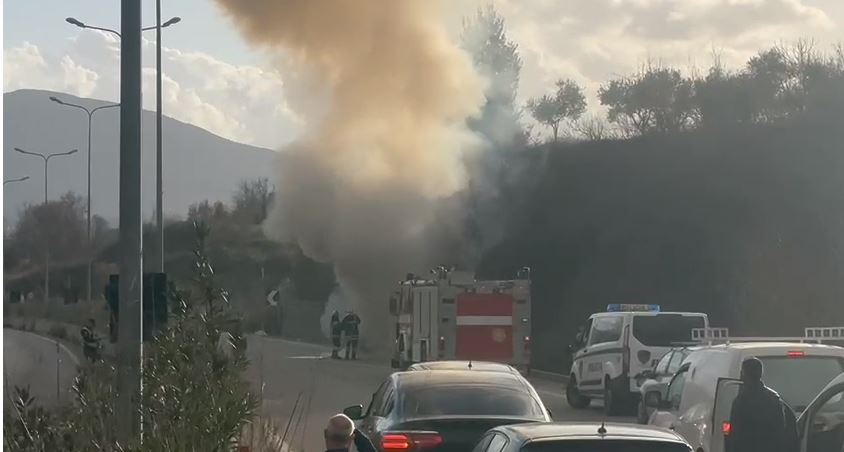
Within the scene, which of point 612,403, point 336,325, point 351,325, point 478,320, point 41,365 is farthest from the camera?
point 336,325

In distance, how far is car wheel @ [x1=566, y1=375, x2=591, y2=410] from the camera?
26766 mm

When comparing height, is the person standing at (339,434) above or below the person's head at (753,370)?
below

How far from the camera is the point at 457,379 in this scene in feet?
40.8

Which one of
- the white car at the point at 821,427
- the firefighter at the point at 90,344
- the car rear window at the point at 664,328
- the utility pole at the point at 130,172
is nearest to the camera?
the white car at the point at 821,427

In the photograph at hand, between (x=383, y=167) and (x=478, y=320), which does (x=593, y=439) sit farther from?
(x=383, y=167)

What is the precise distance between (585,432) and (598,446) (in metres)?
0.20

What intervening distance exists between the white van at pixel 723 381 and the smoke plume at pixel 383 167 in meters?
28.8

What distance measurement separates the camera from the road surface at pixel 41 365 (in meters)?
13.5

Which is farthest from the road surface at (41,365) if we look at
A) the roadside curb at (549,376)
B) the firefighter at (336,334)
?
the firefighter at (336,334)

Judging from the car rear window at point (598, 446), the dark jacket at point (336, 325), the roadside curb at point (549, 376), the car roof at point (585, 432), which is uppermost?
the car roof at point (585, 432)

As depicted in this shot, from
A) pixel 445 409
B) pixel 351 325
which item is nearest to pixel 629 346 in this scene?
pixel 445 409

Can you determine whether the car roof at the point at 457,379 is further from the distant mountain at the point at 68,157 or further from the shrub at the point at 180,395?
the distant mountain at the point at 68,157

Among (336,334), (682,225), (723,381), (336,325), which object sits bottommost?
(336,334)

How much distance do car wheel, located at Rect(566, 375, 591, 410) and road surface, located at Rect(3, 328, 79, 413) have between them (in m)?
12.0
